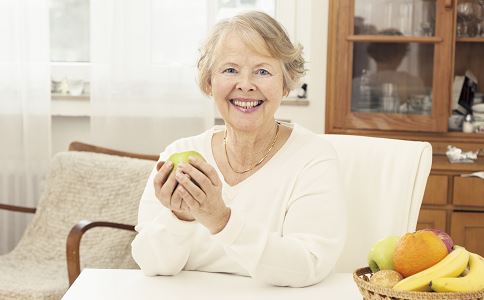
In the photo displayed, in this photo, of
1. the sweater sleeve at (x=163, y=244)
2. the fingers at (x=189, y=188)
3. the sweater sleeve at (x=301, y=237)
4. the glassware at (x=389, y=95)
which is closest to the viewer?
the fingers at (x=189, y=188)

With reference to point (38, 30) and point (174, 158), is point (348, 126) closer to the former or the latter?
point (38, 30)

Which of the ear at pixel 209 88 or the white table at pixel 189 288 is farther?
the ear at pixel 209 88

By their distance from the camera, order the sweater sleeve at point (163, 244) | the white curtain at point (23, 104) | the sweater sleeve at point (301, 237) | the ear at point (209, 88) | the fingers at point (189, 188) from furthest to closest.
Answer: the white curtain at point (23, 104)
the ear at point (209, 88)
the sweater sleeve at point (163, 244)
the sweater sleeve at point (301, 237)
the fingers at point (189, 188)

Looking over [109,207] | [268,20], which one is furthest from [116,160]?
[268,20]

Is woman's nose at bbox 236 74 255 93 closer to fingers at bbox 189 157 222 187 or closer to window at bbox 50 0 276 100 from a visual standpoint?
fingers at bbox 189 157 222 187

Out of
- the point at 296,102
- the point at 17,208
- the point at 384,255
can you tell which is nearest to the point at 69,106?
the point at 17,208

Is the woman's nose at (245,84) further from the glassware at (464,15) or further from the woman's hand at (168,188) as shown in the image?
the glassware at (464,15)

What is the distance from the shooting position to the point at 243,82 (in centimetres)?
201

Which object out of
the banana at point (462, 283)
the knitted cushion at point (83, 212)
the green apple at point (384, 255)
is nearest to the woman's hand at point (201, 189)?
the green apple at point (384, 255)

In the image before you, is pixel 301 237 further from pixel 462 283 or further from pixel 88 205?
pixel 88 205

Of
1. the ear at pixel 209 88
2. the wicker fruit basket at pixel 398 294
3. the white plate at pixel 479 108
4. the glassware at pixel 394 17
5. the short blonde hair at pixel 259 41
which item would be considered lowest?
the wicker fruit basket at pixel 398 294

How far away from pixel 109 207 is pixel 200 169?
6.72ft

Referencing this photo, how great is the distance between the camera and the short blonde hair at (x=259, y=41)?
2.02 meters

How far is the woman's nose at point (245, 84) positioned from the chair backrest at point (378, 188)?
0.31 meters
